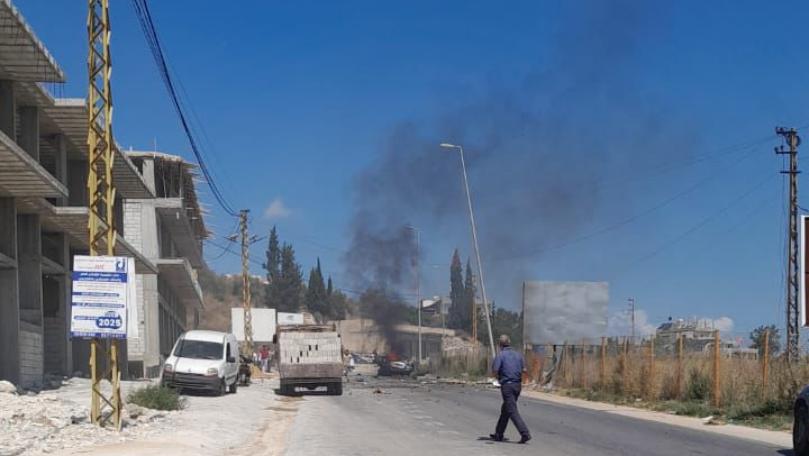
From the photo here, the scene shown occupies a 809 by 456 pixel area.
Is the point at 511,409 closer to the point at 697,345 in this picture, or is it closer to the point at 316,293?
the point at 697,345

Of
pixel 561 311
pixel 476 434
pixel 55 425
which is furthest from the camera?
pixel 561 311

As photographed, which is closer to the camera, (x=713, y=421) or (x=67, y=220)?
(x=713, y=421)

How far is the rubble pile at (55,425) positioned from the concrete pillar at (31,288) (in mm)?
6290

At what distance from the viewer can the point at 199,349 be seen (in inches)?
1334

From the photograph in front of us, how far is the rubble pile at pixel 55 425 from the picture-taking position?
15.5 meters

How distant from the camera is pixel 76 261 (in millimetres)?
17047

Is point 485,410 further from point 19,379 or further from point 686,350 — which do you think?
point 19,379

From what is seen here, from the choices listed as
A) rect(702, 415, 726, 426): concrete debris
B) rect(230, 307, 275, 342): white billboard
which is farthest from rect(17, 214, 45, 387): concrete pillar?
rect(230, 307, 275, 342): white billboard

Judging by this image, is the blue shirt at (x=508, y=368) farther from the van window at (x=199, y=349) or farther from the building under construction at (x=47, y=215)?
the van window at (x=199, y=349)

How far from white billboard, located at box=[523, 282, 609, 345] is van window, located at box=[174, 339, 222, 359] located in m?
16.7

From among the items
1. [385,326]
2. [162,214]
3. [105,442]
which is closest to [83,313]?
[105,442]

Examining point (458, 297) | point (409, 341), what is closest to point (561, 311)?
point (409, 341)

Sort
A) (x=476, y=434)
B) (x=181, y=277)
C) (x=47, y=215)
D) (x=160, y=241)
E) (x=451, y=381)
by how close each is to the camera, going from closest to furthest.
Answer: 1. (x=476, y=434)
2. (x=47, y=215)
3. (x=160, y=241)
4. (x=451, y=381)
5. (x=181, y=277)

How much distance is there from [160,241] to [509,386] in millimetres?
40466
